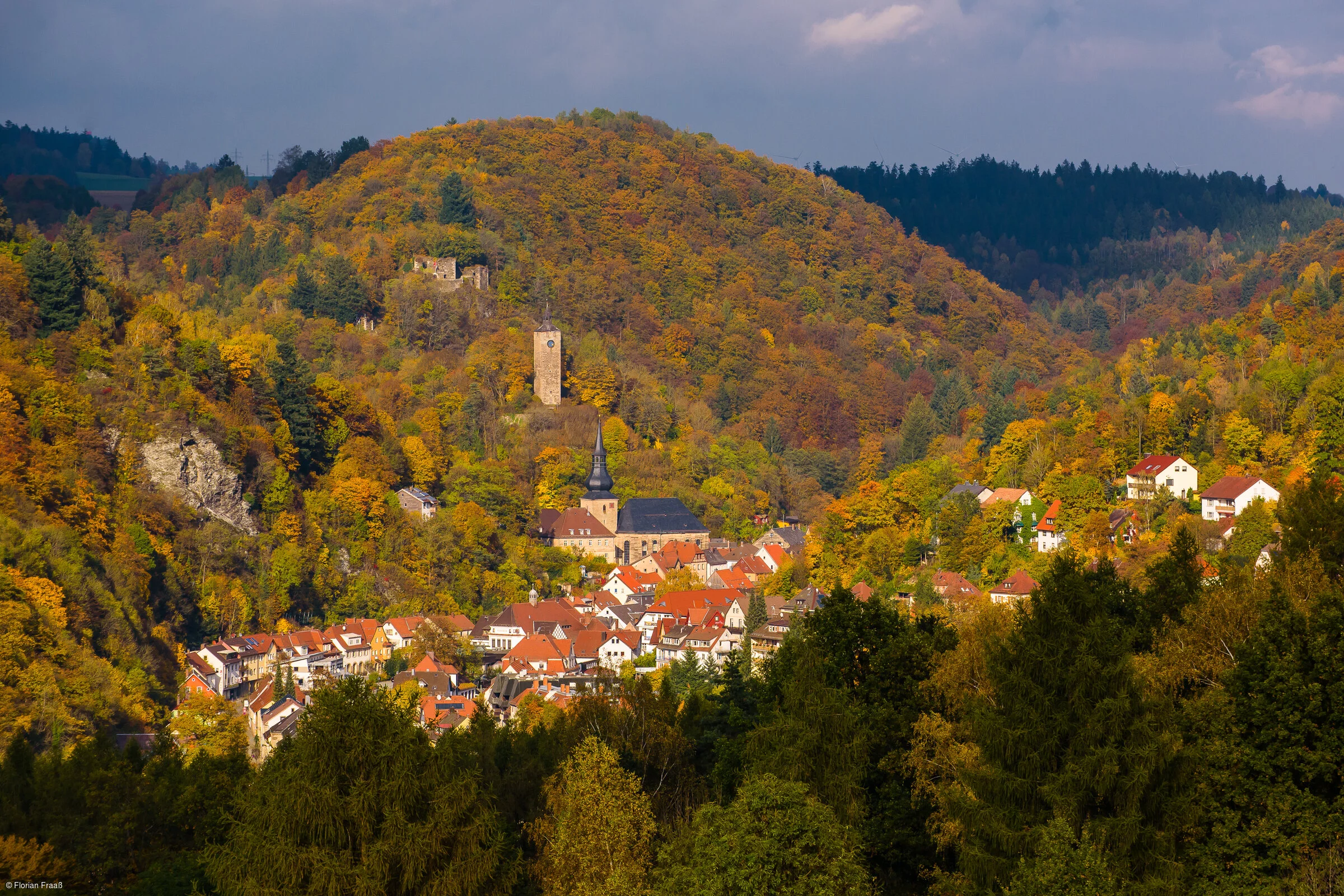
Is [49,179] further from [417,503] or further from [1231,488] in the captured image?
[1231,488]

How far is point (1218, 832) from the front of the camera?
2086 centimetres

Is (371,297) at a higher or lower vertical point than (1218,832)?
higher

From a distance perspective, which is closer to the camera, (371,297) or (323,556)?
(323,556)

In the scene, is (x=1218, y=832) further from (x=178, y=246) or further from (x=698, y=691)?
(x=178, y=246)

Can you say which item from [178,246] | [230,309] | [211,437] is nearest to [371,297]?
[230,309]

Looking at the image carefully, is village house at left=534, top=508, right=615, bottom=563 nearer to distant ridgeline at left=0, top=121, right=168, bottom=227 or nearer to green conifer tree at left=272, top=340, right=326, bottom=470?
green conifer tree at left=272, top=340, right=326, bottom=470

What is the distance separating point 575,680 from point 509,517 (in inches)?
935

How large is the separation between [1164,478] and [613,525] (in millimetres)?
36092

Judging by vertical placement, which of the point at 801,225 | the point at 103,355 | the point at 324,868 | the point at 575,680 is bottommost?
the point at 575,680

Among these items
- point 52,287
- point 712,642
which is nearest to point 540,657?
point 712,642

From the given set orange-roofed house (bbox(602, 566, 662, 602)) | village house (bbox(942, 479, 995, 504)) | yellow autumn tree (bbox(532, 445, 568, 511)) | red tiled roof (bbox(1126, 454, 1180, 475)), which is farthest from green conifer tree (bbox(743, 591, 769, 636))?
yellow autumn tree (bbox(532, 445, 568, 511))

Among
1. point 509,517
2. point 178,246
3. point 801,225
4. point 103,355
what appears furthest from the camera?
point 801,225

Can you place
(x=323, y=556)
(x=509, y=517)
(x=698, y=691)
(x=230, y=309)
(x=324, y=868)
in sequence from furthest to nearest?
(x=230, y=309) < (x=509, y=517) < (x=323, y=556) < (x=698, y=691) < (x=324, y=868)

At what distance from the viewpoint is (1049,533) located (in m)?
56.5
